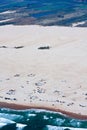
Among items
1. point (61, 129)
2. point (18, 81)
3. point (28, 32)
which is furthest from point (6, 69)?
point (28, 32)

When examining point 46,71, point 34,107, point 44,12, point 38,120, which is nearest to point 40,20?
point 44,12

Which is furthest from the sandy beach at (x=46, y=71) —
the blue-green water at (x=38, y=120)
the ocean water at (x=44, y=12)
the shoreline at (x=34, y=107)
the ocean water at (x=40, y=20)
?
the ocean water at (x=44, y=12)

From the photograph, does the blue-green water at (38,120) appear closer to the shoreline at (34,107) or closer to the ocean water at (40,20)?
the ocean water at (40,20)

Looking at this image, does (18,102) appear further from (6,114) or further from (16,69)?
(16,69)

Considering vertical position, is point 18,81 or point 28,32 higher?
point 18,81

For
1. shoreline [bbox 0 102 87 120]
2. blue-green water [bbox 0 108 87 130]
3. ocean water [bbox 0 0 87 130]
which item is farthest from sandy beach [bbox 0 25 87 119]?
ocean water [bbox 0 0 87 130]

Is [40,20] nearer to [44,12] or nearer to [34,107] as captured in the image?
[44,12]

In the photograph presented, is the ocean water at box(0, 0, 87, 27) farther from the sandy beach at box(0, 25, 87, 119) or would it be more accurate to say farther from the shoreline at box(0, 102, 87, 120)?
the shoreline at box(0, 102, 87, 120)

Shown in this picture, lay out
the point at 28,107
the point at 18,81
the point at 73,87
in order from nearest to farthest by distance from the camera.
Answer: the point at 28,107
the point at 73,87
the point at 18,81
